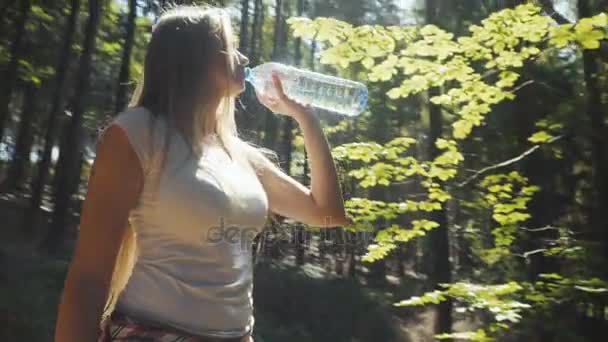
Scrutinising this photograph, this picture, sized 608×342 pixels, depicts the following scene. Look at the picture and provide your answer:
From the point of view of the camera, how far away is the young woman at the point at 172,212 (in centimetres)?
102

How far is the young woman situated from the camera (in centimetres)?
102

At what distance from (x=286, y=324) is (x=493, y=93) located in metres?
9.81

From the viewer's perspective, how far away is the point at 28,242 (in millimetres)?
13703

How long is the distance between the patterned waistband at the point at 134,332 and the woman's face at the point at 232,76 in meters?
0.60

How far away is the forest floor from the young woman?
803 centimetres

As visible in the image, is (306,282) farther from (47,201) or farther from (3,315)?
(47,201)

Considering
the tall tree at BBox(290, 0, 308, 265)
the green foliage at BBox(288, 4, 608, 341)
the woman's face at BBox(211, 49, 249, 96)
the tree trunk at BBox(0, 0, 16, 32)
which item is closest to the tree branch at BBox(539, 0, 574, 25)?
the green foliage at BBox(288, 4, 608, 341)

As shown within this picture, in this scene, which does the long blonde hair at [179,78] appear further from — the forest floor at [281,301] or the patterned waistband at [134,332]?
the forest floor at [281,301]

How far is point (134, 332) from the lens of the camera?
102 cm

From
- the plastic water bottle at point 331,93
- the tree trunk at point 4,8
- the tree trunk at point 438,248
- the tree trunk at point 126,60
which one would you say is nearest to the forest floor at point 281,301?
the tree trunk at point 438,248

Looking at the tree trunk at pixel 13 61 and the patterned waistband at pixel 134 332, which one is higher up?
the tree trunk at pixel 13 61

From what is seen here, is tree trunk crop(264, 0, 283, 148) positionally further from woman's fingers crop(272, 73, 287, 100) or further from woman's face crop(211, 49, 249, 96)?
woman's face crop(211, 49, 249, 96)

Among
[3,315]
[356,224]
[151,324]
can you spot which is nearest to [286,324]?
[3,315]

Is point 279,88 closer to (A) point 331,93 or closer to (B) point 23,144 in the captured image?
(A) point 331,93
